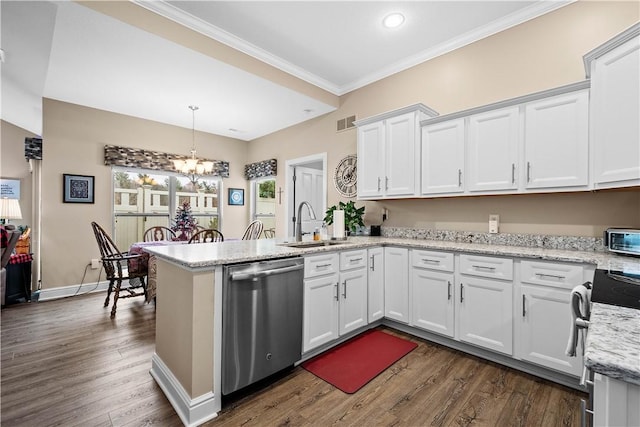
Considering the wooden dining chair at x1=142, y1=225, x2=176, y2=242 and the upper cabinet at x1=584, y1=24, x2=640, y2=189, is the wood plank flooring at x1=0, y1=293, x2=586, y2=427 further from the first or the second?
the wooden dining chair at x1=142, y1=225, x2=176, y2=242

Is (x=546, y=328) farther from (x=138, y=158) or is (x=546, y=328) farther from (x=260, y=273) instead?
(x=138, y=158)

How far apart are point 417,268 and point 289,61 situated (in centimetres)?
286

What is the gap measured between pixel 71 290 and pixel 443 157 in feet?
17.7

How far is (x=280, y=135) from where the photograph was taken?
5477 mm

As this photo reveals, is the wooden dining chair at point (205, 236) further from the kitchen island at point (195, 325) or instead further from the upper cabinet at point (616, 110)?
the upper cabinet at point (616, 110)

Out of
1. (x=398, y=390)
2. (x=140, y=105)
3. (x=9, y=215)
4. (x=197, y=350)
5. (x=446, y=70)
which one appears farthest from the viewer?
(x=140, y=105)

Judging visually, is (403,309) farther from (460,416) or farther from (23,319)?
(23,319)

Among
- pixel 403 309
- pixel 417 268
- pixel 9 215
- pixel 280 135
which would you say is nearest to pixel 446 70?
pixel 417 268

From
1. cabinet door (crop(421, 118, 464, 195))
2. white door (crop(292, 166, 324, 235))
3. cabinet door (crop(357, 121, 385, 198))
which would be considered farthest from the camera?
white door (crop(292, 166, 324, 235))

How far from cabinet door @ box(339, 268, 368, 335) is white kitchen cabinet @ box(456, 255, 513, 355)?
33.3 inches

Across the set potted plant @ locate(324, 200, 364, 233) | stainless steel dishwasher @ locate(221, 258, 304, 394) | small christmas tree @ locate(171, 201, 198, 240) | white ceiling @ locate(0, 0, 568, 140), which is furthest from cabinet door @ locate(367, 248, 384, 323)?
small christmas tree @ locate(171, 201, 198, 240)

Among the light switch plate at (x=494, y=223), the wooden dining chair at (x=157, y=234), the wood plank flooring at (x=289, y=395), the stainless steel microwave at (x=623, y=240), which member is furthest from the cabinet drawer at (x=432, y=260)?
the wooden dining chair at (x=157, y=234)

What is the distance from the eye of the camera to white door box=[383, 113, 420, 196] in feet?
10.1

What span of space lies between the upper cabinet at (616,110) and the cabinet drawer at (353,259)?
185cm
